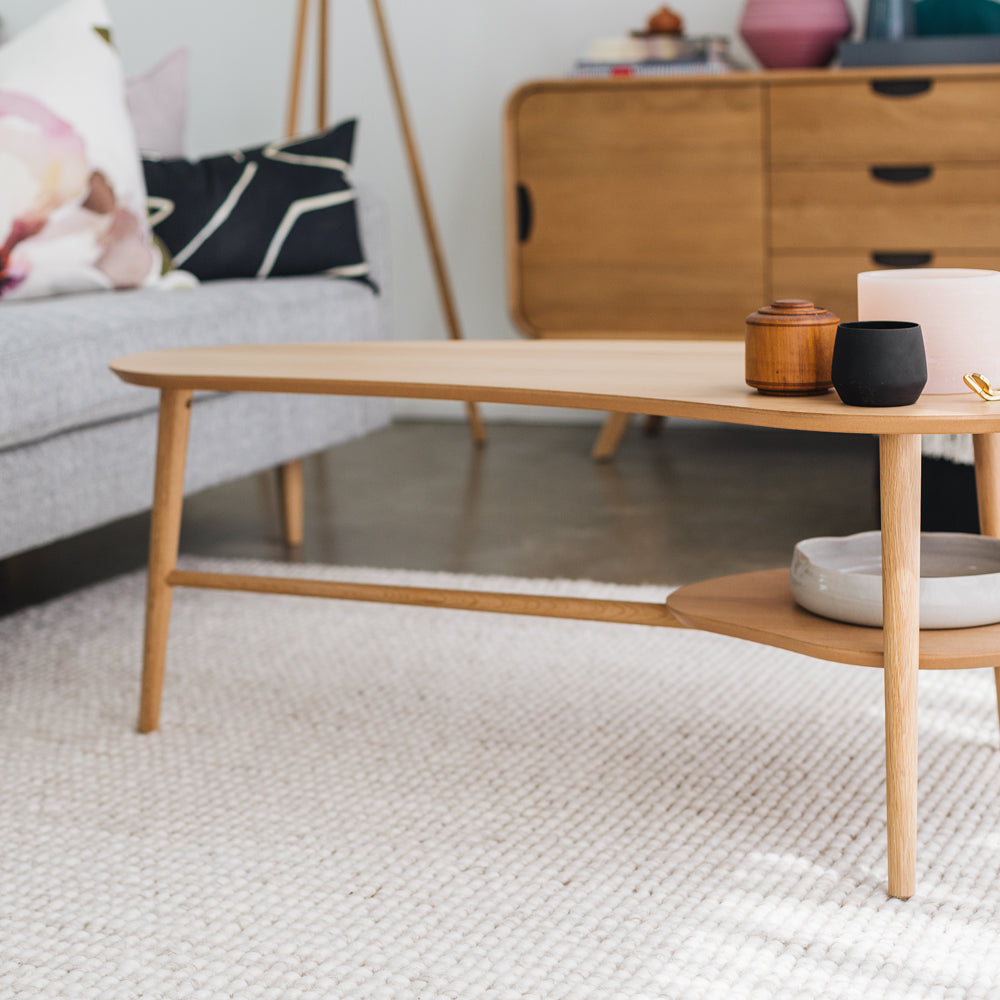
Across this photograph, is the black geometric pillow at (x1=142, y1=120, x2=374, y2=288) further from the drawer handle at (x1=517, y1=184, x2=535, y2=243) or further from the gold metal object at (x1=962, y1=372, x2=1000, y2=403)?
the gold metal object at (x1=962, y1=372, x2=1000, y2=403)

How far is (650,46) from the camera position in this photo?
9.80ft

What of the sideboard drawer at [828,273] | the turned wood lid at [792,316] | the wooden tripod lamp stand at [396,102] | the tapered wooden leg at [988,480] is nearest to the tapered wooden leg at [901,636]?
the turned wood lid at [792,316]

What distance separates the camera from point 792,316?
1.21m

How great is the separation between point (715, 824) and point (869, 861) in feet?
0.50

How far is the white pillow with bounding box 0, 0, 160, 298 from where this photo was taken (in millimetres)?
2133

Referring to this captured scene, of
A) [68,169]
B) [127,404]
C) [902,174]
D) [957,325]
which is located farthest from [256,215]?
[957,325]

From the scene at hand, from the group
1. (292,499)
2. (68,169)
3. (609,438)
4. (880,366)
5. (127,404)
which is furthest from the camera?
(609,438)

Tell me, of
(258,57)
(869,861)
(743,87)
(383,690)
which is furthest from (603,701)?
(258,57)

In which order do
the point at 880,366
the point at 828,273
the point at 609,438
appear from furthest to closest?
the point at 609,438, the point at 828,273, the point at 880,366

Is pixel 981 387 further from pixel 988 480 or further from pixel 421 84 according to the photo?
pixel 421 84

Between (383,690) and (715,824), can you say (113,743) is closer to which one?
(383,690)

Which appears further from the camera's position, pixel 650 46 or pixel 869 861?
pixel 650 46

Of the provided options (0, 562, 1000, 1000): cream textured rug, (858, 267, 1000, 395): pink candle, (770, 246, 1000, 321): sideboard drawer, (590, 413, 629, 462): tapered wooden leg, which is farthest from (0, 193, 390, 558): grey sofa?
(858, 267, 1000, 395): pink candle

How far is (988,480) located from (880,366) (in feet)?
1.32
